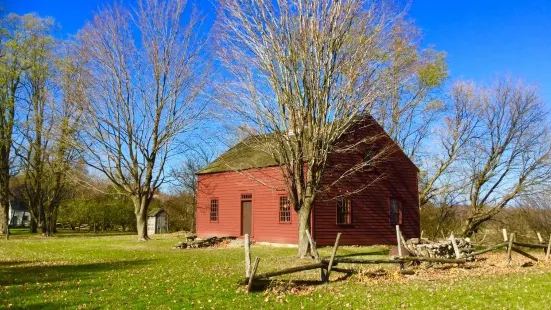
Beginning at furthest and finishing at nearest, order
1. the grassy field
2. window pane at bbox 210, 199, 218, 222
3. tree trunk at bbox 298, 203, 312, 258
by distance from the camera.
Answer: window pane at bbox 210, 199, 218, 222, tree trunk at bbox 298, 203, 312, 258, the grassy field

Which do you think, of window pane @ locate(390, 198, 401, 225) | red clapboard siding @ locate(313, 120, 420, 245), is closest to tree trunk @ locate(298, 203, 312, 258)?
red clapboard siding @ locate(313, 120, 420, 245)

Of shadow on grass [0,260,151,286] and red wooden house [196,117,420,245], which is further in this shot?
red wooden house [196,117,420,245]

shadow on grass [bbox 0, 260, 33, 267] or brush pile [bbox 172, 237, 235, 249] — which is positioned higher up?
shadow on grass [bbox 0, 260, 33, 267]

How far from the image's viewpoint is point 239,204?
28969 millimetres

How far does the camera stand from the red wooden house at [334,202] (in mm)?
25031

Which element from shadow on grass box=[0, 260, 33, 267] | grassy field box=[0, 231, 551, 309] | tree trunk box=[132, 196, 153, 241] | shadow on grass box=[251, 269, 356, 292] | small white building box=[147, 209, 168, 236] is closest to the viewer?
grassy field box=[0, 231, 551, 309]

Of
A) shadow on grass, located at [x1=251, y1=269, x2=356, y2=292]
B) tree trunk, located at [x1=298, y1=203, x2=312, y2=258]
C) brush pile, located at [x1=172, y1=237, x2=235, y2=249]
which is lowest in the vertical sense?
brush pile, located at [x1=172, y1=237, x2=235, y2=249]

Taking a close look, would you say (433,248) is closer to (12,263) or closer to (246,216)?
(246,216)

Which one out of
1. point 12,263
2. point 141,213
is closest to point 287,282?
point 12,263

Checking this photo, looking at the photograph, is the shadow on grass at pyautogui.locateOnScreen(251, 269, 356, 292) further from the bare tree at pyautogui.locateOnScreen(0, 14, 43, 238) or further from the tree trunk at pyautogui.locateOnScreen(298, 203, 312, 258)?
the bare tree at pyautogui.locateOnScreen(0, 14, 43, 238)

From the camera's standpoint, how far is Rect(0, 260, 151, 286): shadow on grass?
13055 millimetres

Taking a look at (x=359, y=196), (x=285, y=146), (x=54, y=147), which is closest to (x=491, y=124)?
(x=359, y=196)

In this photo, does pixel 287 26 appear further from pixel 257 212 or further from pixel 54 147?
pixel 54 147

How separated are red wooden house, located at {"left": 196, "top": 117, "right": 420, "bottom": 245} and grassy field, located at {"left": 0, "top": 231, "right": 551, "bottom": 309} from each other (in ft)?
27.5
